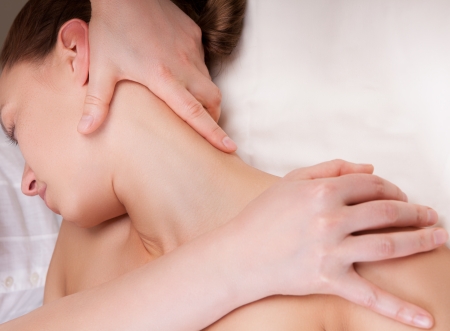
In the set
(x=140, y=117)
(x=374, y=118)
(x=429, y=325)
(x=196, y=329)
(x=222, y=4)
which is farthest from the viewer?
(x=222, y=4)

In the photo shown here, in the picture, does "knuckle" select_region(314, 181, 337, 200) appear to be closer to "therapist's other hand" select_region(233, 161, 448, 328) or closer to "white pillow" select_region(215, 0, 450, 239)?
"therapist's other hand" select_region(233, 161, 448, 328)

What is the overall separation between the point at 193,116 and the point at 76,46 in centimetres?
26

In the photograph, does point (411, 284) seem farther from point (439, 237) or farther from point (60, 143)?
point (60, 143)

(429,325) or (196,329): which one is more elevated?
(429,325)

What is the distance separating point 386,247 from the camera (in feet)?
2.33

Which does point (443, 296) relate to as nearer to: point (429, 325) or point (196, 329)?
point (429, 325)

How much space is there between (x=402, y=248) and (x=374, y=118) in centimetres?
42

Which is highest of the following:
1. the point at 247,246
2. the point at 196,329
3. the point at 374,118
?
the point at 374,118

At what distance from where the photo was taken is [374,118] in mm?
1077

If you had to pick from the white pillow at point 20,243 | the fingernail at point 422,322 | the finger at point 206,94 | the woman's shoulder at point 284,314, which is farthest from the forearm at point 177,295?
the white pillow at point 20,243

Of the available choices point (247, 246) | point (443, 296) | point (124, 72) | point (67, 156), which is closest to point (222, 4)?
point (124, 72)

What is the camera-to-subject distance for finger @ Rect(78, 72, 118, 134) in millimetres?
908

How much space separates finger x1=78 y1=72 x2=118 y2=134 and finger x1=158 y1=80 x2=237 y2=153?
10 cm

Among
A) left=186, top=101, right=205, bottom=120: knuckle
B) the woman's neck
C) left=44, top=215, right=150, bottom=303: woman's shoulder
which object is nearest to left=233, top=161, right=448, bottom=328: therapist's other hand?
the woman's neck
